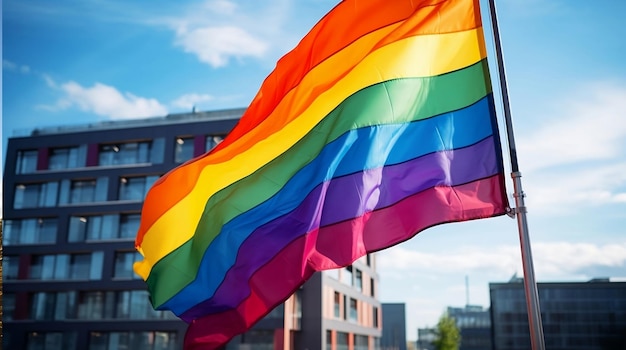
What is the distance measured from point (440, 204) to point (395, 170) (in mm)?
684

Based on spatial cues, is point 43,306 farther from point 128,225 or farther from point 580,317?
point 580,317

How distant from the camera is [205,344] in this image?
7367mm

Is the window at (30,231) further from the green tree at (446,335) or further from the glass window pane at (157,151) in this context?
the green tree at (446,335)

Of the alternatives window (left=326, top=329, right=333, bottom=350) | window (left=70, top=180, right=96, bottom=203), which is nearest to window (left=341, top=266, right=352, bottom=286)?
window (left=326, top=329, right=333, bottom=350)

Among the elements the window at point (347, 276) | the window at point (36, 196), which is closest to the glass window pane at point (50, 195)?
the window at point (36, 196)

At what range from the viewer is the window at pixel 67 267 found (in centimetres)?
5631

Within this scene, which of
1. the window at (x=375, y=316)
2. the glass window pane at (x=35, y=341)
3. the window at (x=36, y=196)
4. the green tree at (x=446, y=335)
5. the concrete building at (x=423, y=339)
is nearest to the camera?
the glass window pane at (x=35, y=341)

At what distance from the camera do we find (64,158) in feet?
201

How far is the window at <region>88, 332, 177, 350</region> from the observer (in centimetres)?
5250

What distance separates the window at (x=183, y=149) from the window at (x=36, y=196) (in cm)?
1205

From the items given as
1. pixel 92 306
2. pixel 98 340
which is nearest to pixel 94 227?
pixel 92 306

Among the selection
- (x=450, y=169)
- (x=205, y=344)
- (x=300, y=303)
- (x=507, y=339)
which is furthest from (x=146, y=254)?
(x=507, y=339)

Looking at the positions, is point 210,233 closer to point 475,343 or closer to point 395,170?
point 395,170

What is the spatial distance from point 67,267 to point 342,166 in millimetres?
54683
